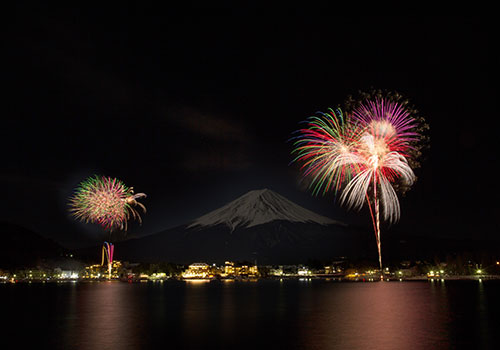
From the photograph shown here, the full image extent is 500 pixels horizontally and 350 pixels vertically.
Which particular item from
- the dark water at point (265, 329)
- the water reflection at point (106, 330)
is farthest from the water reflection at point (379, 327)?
the water reflection at point (106, 330)

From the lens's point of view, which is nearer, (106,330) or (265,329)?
(106,330)

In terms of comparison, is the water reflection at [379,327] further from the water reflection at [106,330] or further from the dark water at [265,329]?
the water reflection at [106,330]

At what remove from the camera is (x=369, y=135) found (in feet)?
163

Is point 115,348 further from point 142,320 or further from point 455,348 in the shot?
point 455,348

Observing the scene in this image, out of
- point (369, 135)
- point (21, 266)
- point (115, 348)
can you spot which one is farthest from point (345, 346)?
A: point (21, 266)

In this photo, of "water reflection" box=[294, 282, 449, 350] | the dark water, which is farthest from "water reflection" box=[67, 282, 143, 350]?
"water reflection" box=[294, 282, 449, 350]

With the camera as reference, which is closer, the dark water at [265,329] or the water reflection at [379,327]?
the water reflection at [379,327]

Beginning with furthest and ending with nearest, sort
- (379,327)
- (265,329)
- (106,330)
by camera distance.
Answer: (265,329)
(106,330)
(379,327)

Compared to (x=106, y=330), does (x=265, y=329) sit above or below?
below

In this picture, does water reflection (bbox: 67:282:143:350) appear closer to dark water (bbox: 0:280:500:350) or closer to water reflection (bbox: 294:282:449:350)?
dark water (bbox: 0:280:500:350)

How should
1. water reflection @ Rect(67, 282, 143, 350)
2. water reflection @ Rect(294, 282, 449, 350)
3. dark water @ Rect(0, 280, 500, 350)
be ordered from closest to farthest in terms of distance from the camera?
Answer: water reflection @ Rect(294, 282, 449, 350) < dark water @ Rect(0, 280, 500, 350) < water reflection @ Rect(67, 282, 143, 350)

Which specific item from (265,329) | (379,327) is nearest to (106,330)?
(265,329)

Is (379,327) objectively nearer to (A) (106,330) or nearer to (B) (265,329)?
(B) (265,329)

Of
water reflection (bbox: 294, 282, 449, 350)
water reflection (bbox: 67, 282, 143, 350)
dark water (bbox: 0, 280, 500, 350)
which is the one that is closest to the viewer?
water reflection (bbox: 294, 282, 449, 350)
